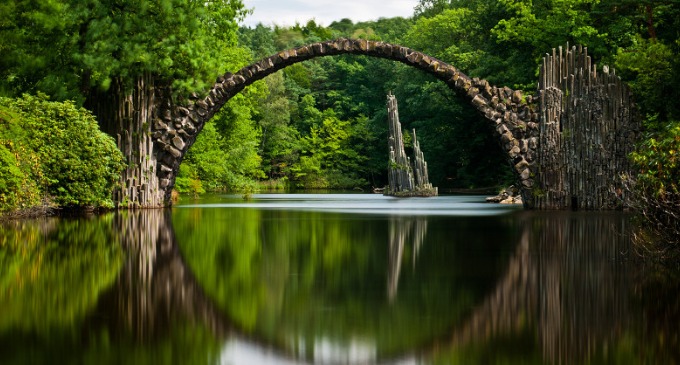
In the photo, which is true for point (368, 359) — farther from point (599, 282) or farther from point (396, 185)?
point (396, 185)

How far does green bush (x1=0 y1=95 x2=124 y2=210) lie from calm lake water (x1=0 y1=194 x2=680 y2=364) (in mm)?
7429

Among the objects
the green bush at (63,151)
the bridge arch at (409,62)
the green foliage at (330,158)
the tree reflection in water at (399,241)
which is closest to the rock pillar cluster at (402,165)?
the bridge arch at (409,62)

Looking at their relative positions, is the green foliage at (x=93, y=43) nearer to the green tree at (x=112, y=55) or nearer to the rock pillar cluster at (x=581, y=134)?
the green tree at (x=112, y=55)

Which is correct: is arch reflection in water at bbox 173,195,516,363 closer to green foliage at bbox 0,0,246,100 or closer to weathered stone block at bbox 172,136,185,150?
green foliage at bbox 0,0,246,100

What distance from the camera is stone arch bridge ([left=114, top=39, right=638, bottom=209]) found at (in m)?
23.0

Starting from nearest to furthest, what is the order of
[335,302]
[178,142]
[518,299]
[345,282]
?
[335,302], [518,299], [345,282], [178,142]

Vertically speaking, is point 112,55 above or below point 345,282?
above

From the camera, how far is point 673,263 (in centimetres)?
930

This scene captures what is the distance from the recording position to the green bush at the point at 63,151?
64.0 ft

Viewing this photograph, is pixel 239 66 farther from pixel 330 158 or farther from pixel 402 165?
pixel 330 158

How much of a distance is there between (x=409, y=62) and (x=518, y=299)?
760 inches

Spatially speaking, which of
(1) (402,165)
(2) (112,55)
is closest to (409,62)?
(2) (112,55)

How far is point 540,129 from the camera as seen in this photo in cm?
2384

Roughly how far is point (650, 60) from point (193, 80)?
38.5ft
